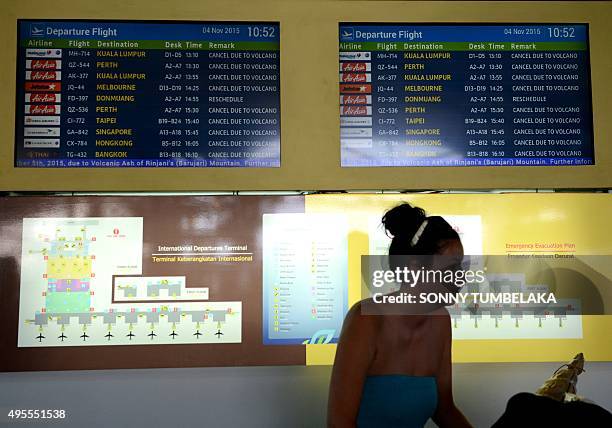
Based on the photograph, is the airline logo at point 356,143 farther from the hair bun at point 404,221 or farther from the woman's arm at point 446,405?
A: the woman's arm at point 446,405

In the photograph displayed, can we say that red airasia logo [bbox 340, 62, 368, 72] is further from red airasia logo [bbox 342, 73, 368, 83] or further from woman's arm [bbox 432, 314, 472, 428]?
woman's arm [bbox 432, 314, 472, 428]

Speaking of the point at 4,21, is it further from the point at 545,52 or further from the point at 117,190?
the point at 545,52

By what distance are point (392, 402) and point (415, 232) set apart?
41 cm

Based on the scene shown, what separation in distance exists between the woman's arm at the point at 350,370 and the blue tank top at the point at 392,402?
5 cm

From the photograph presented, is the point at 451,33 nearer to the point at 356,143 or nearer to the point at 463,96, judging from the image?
the point at 463,96

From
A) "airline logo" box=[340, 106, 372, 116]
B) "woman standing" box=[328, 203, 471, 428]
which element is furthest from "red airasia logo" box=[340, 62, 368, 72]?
"woman standing" box=[328, 203, 471, 428]

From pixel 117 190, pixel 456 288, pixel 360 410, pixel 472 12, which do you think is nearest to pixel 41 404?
pixel 117 190

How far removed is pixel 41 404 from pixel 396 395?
1.00 meters

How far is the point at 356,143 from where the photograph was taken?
5.14 feet

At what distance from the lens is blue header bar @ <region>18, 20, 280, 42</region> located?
1558 mm

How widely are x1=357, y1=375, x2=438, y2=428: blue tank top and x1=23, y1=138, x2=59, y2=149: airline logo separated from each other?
1.09 m

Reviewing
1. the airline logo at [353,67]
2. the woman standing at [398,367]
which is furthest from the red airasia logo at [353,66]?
the woman standing at [398,367]

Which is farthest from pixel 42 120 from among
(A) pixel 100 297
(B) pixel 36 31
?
(A) pixel 100 297

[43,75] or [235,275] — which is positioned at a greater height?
[43,75]
